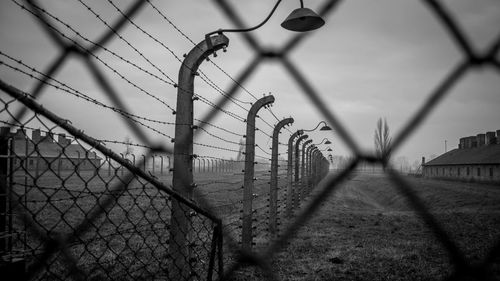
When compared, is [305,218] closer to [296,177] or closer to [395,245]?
[395,245]

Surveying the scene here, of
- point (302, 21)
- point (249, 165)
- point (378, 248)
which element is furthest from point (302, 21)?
point (378, 248)

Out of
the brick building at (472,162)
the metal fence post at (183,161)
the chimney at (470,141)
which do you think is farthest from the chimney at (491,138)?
the metal fence post at (183,161)

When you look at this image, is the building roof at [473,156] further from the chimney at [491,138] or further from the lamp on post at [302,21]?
the lamp on post at [302,21]

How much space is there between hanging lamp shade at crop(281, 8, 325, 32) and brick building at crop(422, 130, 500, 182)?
42723 mm

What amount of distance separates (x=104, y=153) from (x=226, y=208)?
11.4m

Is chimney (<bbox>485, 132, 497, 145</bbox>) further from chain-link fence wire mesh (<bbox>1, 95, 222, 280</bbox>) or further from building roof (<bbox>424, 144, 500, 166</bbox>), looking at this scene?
chain-link fence wire mesh (<bbox>1, 95, 222, 280</bbox>)

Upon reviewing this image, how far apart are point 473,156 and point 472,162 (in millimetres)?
2556

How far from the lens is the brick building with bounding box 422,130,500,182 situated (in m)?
38.4

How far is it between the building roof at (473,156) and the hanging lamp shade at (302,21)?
4392cm

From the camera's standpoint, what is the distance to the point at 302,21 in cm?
131

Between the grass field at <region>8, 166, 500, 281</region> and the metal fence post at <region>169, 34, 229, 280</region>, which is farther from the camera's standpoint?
the grass field at <region>8, 166, 500, 281</region>

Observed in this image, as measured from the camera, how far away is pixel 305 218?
1.17 m

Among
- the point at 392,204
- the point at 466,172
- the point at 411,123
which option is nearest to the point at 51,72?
the point at 411,123

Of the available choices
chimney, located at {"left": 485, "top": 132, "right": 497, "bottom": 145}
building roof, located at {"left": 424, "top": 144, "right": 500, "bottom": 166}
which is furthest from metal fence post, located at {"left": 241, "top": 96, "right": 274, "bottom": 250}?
chimney, located at {"left": 485, "top": 132, "right": 497, "bottom": 145}
